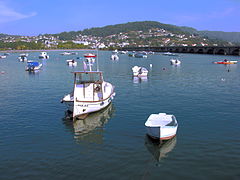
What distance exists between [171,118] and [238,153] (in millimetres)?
6506

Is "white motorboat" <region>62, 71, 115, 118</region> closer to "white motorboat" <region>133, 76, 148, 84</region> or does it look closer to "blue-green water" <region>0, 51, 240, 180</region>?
"blue-green water" <region>0, 51, 240, 180</region>

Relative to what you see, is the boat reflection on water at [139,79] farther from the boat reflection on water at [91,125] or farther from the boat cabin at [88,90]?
the boat cabin at [88,90]

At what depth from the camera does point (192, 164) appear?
1741 cm

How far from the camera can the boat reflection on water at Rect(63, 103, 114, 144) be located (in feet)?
74.8

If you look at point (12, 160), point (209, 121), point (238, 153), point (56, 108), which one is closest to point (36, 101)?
point (56, 108)

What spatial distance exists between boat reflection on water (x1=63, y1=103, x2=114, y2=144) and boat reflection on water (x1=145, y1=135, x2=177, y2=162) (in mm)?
4334

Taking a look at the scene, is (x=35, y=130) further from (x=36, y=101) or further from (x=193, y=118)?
(x=193, y=118)

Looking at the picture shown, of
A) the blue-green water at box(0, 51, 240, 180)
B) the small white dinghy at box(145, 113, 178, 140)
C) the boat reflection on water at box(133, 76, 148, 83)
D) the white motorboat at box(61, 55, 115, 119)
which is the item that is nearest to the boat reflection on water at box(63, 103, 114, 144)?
the blue-green water at box(0, 51, 240, 180)

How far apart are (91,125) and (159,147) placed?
348 inches

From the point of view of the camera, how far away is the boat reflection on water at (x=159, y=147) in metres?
19.0

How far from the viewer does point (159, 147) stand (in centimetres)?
2022

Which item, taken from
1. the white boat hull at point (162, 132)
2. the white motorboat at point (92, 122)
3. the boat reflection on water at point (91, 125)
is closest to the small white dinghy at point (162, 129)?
the white boat hull at point (162, 132)

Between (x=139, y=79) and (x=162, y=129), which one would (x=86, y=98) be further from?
(x=139, y=79)

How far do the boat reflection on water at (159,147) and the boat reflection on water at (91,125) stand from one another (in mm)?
4334
